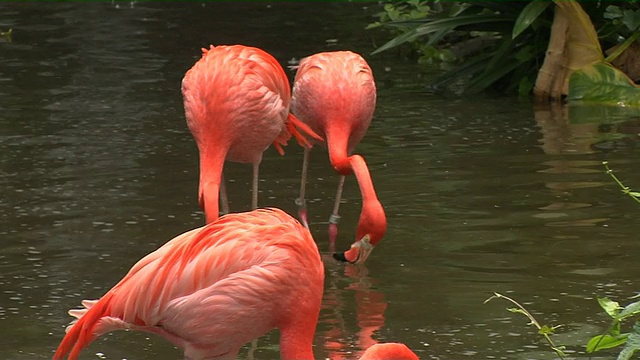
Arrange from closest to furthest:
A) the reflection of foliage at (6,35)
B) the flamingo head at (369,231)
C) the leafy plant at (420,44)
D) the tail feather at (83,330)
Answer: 1. the tail feather at (83,330)
2. the flamingo head at (369,231)
3. the leafy plant at (420,44)
4. the reflection of foliage at (6,35)

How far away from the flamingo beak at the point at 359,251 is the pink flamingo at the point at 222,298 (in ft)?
3.90

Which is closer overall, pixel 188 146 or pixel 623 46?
pixel 188 146

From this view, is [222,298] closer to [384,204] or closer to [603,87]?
[384,204]

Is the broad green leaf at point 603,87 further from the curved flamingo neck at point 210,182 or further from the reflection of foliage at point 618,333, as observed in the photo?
the reflection of foliage at point 618,333

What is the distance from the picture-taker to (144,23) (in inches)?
471

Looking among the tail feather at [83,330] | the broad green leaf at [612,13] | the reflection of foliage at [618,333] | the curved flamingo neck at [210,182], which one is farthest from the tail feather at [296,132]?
the broad green leaf at [612,13]

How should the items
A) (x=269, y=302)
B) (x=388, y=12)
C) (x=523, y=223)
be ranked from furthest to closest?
(x=388, y=12), (x=523, y=223), (x=269, y=302)

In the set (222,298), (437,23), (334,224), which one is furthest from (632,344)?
(437,23)

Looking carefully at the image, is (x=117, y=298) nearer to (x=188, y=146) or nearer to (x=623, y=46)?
(x=188, y=146)

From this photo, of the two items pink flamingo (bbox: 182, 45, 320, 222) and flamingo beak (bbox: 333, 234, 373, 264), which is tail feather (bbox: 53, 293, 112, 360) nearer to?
pink flamingo (bbox: 182, 45, 320, 222)

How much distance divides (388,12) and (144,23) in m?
2.94

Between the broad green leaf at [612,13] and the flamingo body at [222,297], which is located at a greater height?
the broad green leaf at [612,13]

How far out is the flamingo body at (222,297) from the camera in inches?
154

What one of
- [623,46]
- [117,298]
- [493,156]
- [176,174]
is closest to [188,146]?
[176,174]
